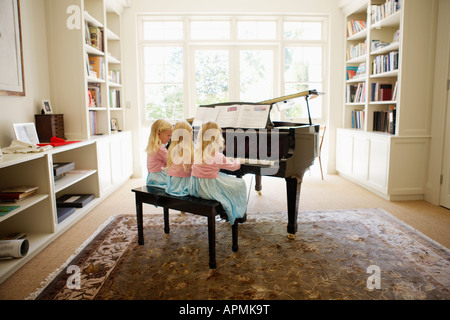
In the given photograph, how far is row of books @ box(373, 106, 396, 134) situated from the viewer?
399cm

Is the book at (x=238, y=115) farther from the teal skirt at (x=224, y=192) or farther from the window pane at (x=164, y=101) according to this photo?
the window pane at (x=164, y=101)

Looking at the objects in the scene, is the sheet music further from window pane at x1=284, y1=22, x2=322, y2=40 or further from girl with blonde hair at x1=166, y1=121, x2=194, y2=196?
window pane at x1=284, y1=22, x2=322, y2=40

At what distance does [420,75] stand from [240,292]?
10.9 feet

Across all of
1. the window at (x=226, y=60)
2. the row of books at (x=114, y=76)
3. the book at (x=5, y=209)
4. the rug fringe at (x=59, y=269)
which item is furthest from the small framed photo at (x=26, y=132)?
the window at (x=226, y=60)

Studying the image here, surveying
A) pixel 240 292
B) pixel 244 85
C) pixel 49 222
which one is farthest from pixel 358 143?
pixel 49 222

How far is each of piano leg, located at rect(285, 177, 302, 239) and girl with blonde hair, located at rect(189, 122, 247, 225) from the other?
19.1 inches

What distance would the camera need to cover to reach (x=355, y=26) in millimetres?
4953

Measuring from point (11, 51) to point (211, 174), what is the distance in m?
2.17

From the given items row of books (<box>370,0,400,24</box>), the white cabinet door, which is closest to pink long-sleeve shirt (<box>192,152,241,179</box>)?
the white cabinet door

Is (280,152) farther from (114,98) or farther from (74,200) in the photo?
(114,98)

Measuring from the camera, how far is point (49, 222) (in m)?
2.77
